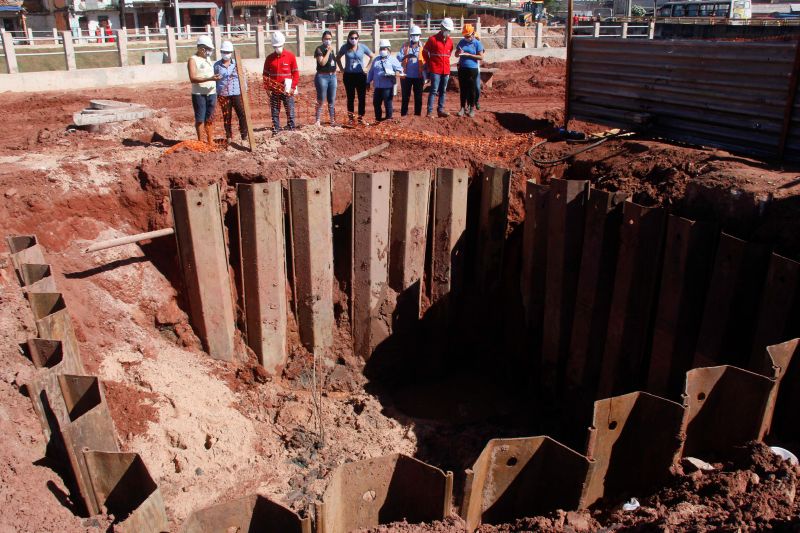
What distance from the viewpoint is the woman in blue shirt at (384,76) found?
11.6 meters

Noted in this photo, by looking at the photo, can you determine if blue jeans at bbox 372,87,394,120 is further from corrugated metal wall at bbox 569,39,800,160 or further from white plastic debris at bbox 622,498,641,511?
white plastic debris at bbox 622,498,641,511

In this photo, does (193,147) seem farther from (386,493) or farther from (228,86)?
(386,493)

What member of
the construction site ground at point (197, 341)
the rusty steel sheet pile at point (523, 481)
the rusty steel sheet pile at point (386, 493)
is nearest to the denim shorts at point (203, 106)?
the construction site ground at point (197, 341)

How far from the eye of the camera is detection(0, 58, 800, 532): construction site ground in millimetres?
5438

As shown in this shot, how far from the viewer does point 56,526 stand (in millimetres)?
4645

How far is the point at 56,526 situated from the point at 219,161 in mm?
5034

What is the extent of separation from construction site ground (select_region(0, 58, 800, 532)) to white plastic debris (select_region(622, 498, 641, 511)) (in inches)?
2.5

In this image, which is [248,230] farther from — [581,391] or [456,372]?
[581,391]

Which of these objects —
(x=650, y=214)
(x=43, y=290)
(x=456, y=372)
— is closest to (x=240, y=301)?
(x=43, y=290)

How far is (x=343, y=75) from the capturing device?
1181cm

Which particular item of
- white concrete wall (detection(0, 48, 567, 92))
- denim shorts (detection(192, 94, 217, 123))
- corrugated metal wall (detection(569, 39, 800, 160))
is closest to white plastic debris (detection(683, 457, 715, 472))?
corrugated metal wall (detection(569, 39, 800, 160))

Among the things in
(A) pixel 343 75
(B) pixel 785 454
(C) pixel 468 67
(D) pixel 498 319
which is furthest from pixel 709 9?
(B) pixel 785 454

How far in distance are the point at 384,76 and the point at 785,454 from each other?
28.4 feet

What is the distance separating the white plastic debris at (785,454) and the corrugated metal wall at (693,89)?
403cm
